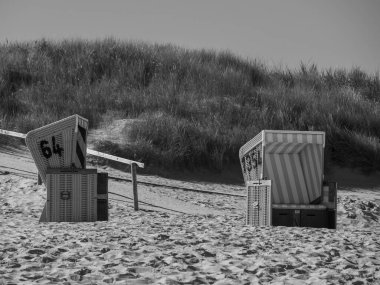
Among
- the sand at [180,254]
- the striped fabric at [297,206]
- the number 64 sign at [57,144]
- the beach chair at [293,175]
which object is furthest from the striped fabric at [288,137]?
the number 64 sign at [57,144]

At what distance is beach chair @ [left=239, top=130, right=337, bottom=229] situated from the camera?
35.8 feet

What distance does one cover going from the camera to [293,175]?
11555 mm

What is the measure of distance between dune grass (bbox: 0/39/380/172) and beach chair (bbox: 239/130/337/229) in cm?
748

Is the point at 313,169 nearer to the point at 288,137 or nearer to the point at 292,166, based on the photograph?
the point at 292,166

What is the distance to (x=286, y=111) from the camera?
22.0 m

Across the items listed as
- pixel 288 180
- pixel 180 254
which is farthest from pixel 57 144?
pixel 180 254

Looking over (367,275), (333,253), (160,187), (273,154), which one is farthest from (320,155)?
(160,187)

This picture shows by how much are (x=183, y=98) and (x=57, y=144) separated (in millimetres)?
11356

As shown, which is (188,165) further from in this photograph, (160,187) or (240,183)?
(160,187)

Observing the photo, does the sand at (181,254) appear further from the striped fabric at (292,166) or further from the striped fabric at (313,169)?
the striped fabric at (313,169)

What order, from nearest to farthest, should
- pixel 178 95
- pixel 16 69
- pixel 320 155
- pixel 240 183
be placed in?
pixel 320 155, pixel 240 183, pixel 178 95, pixel 16 69

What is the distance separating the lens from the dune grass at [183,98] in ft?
64.0

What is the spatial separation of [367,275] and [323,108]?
1608 centimetres

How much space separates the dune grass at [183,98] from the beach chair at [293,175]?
748 centimetres
